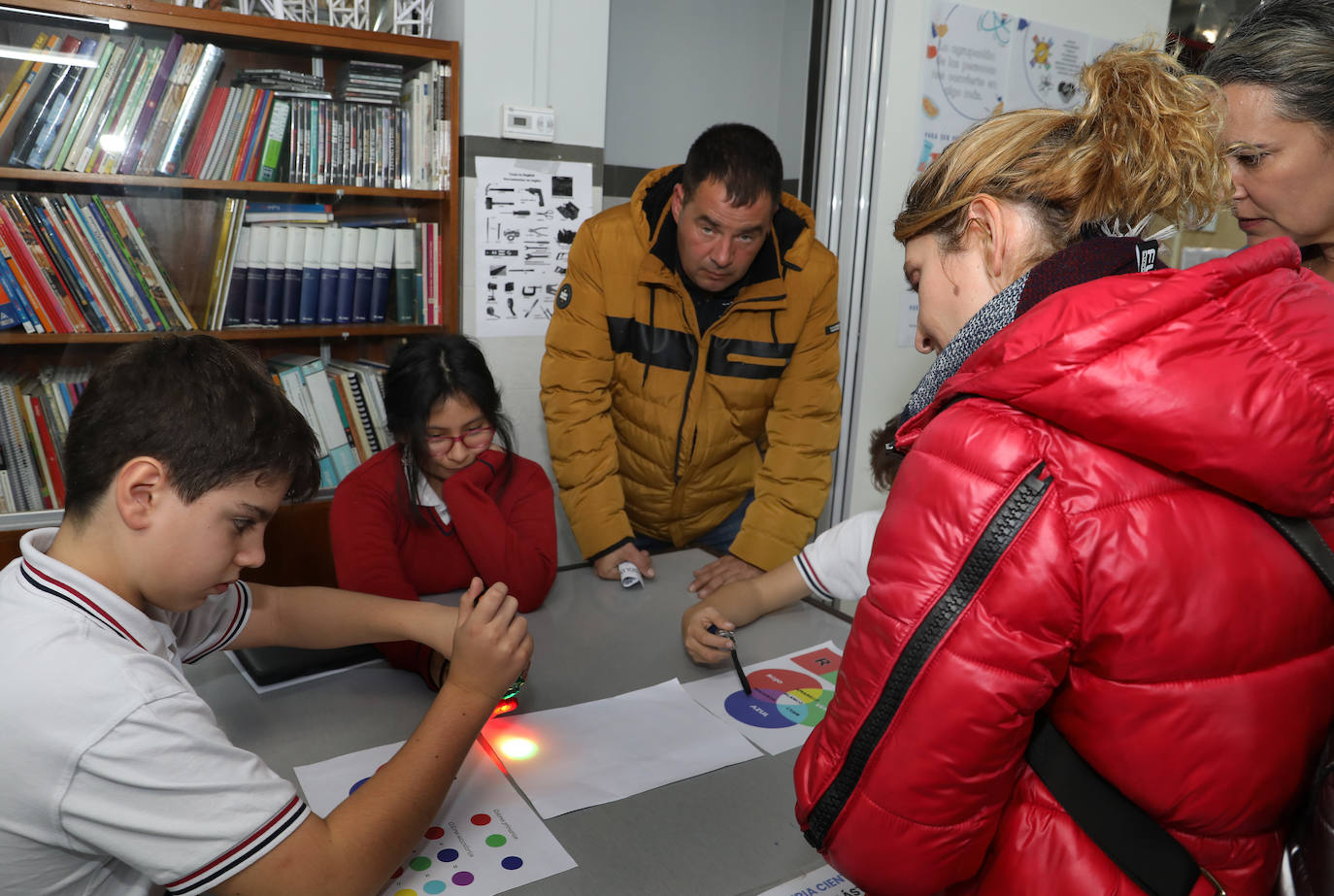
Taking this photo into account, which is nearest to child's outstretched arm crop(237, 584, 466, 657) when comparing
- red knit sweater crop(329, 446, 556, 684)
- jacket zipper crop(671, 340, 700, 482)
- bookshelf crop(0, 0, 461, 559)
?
red knit sweater crop(329, 446, 556, 684)

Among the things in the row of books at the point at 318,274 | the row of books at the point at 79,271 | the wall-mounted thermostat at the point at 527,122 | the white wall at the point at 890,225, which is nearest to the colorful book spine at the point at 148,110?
the row of books at the point at 79,271

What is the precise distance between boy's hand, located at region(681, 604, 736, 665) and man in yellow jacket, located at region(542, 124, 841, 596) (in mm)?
541

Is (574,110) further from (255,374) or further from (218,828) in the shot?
(218,828)

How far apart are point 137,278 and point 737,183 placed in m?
1.49

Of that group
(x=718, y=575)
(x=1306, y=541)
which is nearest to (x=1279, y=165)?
(x=1306, y=541)

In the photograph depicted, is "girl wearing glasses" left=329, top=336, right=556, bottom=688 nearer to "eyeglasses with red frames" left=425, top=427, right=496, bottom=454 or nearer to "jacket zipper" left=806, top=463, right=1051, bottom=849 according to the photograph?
"eyeglasses with red frames" left=425, top=427, right=496, bottom=454

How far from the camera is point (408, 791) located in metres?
0.85

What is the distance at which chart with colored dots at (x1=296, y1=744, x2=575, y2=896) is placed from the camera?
0.84m

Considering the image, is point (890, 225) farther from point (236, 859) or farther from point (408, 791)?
point (236, 859)

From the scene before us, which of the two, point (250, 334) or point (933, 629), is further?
point (250, 334)

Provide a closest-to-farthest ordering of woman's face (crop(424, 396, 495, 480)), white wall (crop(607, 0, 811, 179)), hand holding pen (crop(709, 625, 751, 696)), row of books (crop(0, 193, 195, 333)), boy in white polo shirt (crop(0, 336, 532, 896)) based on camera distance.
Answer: boy in white polo shirt (crop(0, 336, 532, 896)), hand holding pen (crop(709, 625, 751, 696)), woman's face (crop(424, 396, 495, 480)), row of books (crop(0, 193, 195, 333)), white wall (crop(607, 0, 811, 179))

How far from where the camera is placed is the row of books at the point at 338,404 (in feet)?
7.80

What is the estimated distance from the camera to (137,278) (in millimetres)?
2172

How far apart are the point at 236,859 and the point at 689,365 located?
4.98ft
